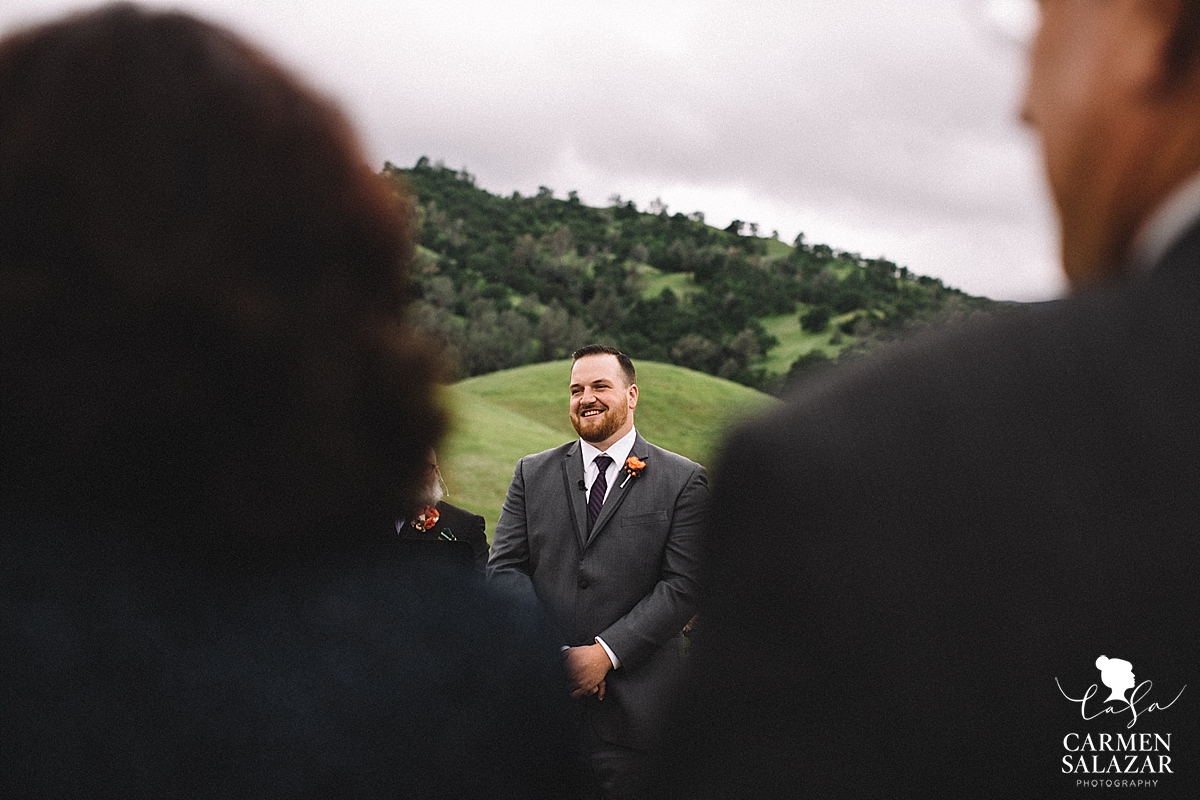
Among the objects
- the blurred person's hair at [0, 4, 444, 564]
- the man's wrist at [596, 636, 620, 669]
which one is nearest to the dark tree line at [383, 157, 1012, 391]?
the man's wrist at [596, 636, 620, 669]

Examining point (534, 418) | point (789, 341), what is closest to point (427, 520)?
point (534, 418)

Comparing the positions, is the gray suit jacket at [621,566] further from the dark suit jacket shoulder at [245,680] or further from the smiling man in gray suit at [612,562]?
the dark suit jacket shoulder at [245,680]

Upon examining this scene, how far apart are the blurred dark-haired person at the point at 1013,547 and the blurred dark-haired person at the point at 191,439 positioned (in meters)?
0.83

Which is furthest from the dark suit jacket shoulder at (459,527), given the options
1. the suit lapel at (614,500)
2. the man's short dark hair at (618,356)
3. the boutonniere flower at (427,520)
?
the man's short dark hair at (618,356)

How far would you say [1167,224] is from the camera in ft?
3.13

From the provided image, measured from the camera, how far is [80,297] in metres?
1.42

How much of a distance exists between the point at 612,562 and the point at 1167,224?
4.12 metres

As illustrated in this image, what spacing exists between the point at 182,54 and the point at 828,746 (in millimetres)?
1390

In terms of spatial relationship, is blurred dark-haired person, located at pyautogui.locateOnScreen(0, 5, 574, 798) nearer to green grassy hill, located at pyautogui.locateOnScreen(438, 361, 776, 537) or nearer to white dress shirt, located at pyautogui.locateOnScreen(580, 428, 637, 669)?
white dress shirt, located at pyautogui.locateOnScreen(580, 428, 637, 669)

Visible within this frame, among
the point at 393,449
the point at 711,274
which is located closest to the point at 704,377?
the point at 393,449

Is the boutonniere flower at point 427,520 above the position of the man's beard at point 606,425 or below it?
below

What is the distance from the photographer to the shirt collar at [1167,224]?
935 mm

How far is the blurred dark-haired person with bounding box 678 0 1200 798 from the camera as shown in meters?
0.90

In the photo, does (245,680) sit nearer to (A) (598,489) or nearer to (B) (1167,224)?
(B) (1167,224)
